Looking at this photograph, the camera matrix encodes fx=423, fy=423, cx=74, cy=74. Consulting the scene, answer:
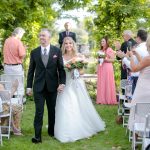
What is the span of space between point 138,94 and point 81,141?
1426mm

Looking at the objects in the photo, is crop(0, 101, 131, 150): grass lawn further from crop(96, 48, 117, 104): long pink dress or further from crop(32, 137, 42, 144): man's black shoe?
crop(96, 48, 117, 104): long pink dress

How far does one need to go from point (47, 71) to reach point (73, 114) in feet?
3.33

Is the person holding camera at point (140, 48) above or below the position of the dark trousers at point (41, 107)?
above

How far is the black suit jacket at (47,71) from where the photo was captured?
7.03 m

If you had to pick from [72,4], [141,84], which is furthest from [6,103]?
[72,4]

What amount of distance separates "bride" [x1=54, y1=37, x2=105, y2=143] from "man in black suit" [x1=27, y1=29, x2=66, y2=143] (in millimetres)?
434

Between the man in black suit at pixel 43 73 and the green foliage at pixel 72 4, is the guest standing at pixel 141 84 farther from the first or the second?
the green foliage at pixel 72 4

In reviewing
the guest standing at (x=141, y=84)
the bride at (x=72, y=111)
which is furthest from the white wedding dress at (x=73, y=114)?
the guest standing at (x=141, y=84)

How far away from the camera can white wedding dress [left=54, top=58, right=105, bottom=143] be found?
741 cm

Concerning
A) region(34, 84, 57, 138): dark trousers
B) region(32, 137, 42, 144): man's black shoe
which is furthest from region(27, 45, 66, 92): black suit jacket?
region(32, 137, 42, 144): man's black shoe


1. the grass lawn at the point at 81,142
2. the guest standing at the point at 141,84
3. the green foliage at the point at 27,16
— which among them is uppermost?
the green foliage at the point at 27,16

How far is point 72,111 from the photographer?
7.55m

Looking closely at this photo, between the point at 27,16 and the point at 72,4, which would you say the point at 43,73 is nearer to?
the point at 27,16

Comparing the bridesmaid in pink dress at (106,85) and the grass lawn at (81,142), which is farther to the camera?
the bridesmaid in pink dress at (106,85)
